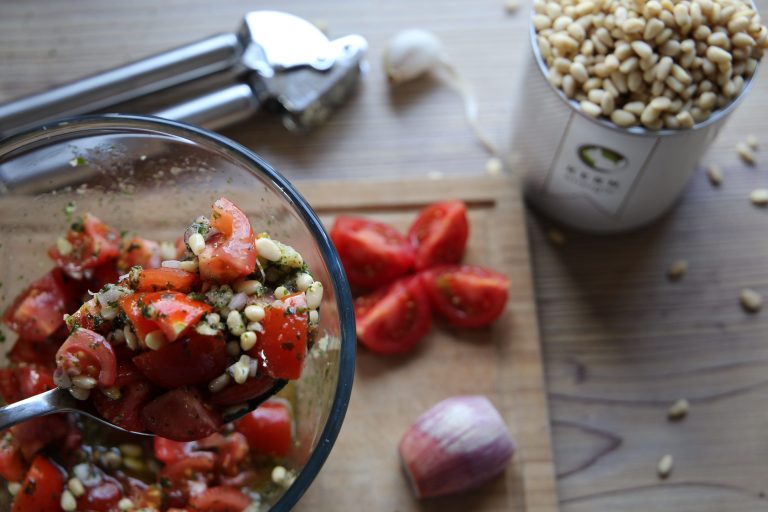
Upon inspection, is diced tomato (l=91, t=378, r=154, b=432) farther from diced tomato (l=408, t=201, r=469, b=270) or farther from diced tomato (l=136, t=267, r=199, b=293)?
diced tomato (l=408, t=201, r=469, b=270)

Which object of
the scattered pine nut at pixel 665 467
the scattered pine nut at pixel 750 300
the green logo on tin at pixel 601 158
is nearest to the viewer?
the green logo on tin at pixel 601 158

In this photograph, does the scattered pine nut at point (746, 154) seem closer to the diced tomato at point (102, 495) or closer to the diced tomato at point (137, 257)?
the diced tomato at point (137, 257)

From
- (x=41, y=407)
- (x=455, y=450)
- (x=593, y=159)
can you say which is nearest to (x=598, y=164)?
(x=593, y=159)

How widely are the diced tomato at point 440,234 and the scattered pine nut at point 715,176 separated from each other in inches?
22.3

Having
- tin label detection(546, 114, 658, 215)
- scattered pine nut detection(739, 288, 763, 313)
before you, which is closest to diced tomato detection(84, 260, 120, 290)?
tin label detection(546, 114, 658, 215)

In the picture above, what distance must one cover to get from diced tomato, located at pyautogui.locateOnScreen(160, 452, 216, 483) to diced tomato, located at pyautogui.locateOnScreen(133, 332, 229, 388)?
0.87 ft

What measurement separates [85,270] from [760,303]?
1.30m

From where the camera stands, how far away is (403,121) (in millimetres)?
1770

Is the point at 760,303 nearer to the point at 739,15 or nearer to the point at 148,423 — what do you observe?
the point at 739,15

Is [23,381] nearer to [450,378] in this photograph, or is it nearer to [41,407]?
[41,407]

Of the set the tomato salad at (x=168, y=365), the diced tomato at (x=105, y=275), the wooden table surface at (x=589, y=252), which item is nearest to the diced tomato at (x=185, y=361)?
the tomato salad at (x=168, y=365)

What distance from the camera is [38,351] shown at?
55.5 inches

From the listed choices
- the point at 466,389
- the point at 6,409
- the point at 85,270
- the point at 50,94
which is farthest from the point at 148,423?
the point at 50,94

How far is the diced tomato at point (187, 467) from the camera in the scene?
4.44ft
